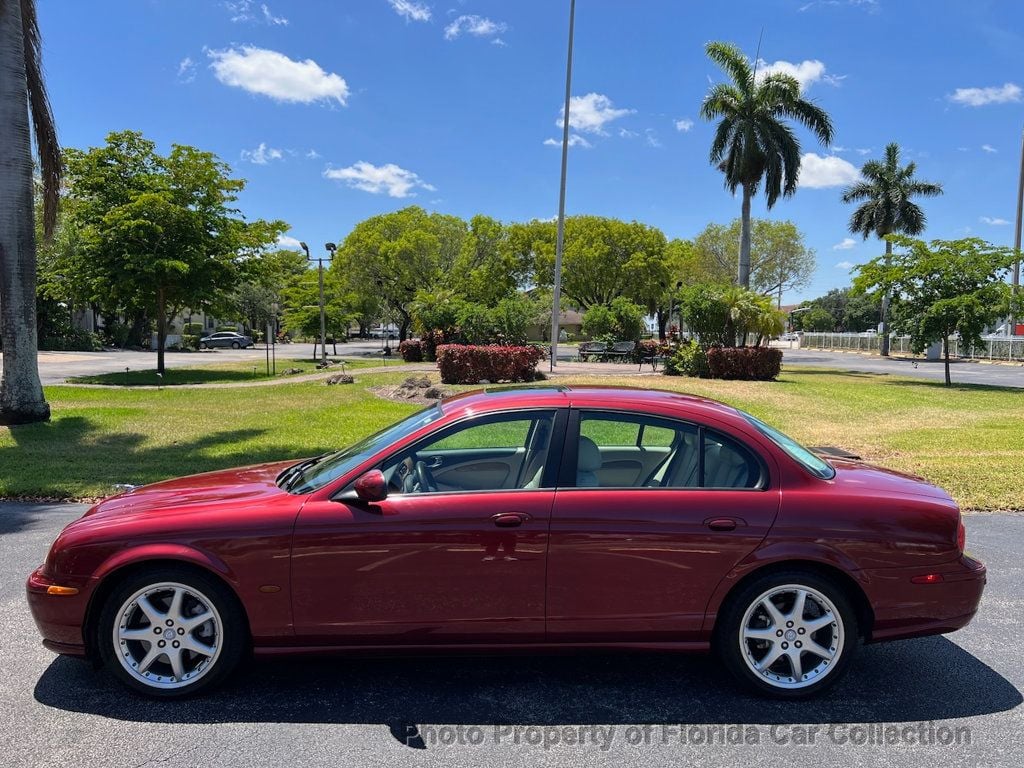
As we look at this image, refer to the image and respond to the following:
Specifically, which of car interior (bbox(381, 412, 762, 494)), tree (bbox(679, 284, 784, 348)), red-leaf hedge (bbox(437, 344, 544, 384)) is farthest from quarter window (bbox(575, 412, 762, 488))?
tree (bbox(679, 284, 784, 348))

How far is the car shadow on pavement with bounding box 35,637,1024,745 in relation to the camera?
3.23m

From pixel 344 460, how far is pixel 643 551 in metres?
1.62

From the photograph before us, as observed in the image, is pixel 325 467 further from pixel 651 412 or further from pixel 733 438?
pixel 733 438

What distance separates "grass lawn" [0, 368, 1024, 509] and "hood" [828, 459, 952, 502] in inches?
172

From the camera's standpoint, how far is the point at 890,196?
164 ft

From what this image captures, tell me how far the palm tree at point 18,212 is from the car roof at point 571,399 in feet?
37.7

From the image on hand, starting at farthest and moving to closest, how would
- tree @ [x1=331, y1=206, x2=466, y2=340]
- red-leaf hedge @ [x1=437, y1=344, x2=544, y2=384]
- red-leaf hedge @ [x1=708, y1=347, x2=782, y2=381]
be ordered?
1. tree @ [x1=331, y1=206, x2=466, y2=340]
2. red-leaf hedge @ [x1=708, y1=347, x2=782, y2=381]
3. red-leaf hedge @ [x1=437, y1=344, x2=544, y2=384]

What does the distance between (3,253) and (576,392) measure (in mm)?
12078

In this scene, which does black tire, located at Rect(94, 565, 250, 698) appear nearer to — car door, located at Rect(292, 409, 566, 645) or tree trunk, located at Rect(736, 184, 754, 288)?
car door, located at Rect(292, 409, 566, 645)

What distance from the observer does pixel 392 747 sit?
297 cm

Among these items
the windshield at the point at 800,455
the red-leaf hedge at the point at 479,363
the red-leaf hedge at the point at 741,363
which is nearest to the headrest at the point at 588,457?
the windshield at the point at 800,455

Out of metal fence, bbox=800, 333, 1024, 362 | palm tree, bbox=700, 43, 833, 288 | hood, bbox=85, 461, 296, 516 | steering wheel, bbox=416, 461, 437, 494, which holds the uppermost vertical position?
palm tree, bbox=700, 43, 833, 288

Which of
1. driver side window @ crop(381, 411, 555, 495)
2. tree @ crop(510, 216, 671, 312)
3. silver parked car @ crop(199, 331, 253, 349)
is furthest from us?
silver parked car @ crop(199, 331, 253, 349)

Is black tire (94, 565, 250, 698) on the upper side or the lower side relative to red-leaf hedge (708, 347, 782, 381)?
lower
